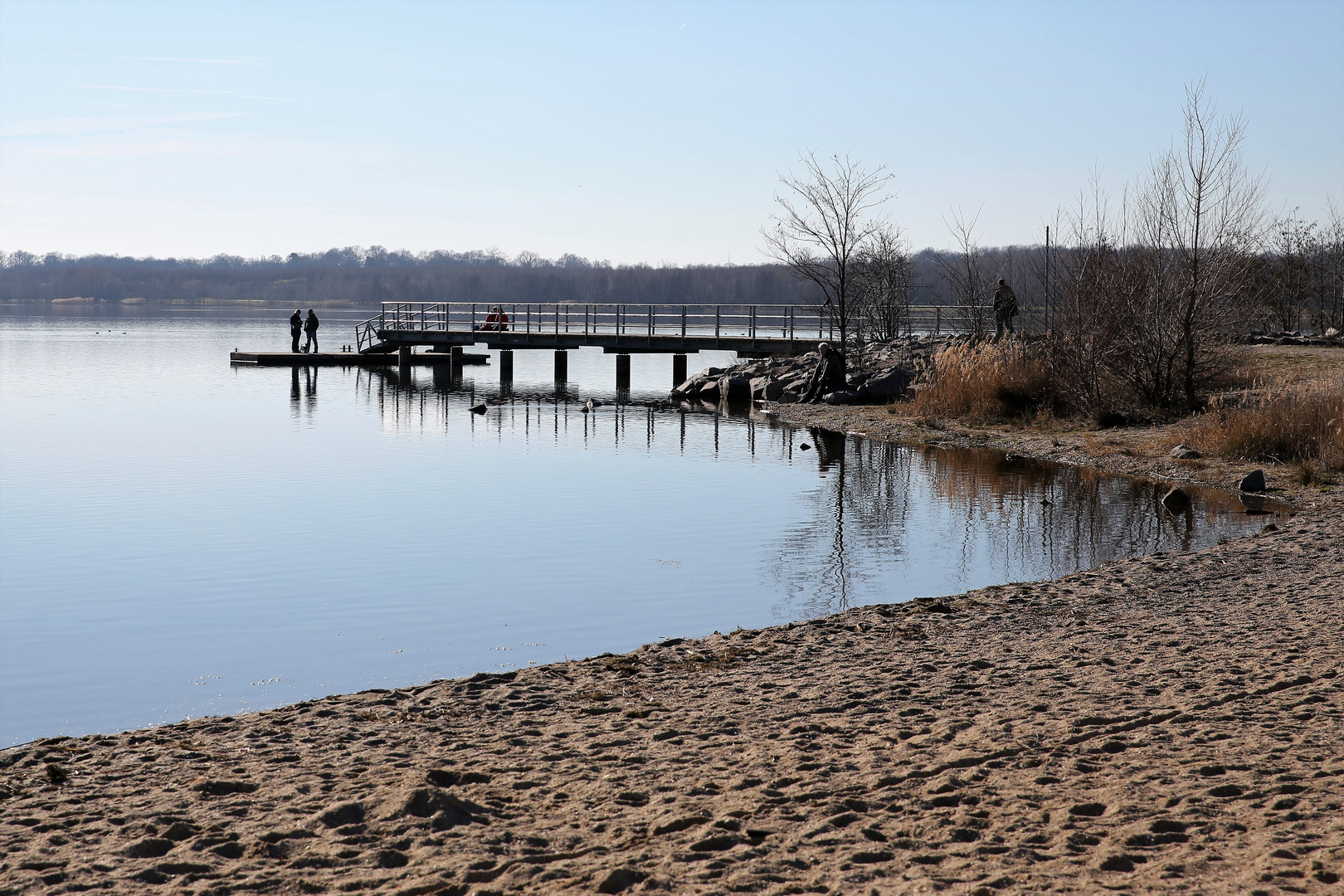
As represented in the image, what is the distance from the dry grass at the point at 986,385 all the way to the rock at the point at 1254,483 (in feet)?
27.1

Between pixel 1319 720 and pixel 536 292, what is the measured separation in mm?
149630

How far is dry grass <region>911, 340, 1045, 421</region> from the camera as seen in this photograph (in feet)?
77.7

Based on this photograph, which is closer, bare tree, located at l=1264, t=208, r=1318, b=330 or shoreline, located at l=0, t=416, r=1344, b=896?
shoreline, located at l=0, t=416, r=1344, b=896

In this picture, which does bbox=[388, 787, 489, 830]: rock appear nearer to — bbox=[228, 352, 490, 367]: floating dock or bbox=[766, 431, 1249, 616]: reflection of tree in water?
bbox=[766, 431, 1249, 616]: reflection of tree in water

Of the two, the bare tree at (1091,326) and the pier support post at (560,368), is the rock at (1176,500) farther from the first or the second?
the pier support post at (560,368)

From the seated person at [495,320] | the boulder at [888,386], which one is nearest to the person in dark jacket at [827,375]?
the boulder at [888,386]

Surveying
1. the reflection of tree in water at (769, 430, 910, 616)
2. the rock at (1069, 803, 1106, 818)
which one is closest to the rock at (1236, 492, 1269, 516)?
the reflection of tree in water at (769, 430, 910, 616)

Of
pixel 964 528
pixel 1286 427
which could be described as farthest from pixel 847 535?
pixel 1286 427

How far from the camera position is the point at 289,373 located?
1751 inches

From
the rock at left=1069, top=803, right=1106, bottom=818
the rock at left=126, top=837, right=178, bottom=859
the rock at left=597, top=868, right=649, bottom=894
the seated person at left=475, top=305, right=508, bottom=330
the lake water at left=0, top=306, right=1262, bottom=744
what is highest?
the seated person at left=475, top=305, right=508, bottom=330

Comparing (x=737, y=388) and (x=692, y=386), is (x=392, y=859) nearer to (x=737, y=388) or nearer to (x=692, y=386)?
(x=737, y=388)

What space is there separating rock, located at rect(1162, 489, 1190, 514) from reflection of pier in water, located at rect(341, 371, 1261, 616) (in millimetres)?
148

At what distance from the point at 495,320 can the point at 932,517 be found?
110 feet

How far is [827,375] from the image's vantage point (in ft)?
97.1
